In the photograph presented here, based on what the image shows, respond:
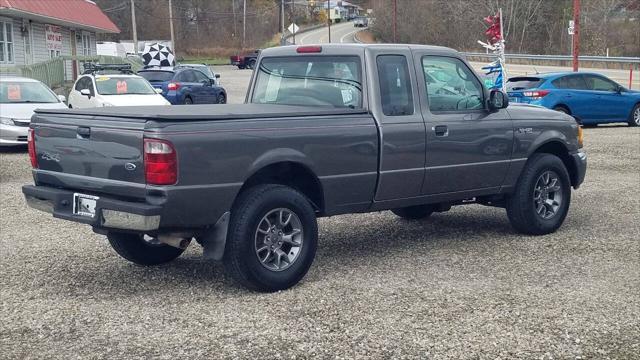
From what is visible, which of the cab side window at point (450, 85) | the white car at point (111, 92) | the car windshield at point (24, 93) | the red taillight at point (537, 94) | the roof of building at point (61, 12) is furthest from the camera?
the roof of building at point (61, 12)

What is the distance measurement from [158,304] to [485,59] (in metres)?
51.8

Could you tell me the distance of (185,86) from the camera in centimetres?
2750

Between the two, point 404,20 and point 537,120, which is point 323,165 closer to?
point 537,120

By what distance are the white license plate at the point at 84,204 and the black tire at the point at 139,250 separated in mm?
758

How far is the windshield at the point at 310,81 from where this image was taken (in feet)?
23.2

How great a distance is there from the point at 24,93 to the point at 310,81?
11.7 metres

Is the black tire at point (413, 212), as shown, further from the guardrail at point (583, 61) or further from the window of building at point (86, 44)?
the window of building at point (86, 44)

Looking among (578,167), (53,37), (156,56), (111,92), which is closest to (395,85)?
(578,167)

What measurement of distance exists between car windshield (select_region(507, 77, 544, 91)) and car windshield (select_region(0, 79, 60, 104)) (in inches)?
420

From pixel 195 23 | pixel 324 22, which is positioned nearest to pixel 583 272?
pixel 195 23

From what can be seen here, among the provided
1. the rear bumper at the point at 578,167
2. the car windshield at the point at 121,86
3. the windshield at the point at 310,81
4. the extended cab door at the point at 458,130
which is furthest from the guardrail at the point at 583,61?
the windshield at the point at 310,81

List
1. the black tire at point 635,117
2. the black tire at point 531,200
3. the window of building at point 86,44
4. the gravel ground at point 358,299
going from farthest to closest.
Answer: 1. the window of building at point 86,44
2. the black tire at point 635,117
3. the black tire at point 531,200
4. the gravel ground at point 358,299

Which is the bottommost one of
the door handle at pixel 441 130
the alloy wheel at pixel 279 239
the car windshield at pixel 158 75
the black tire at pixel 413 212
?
the black tire at pixel 413 212

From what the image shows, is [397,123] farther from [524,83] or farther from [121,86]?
[524,83]
